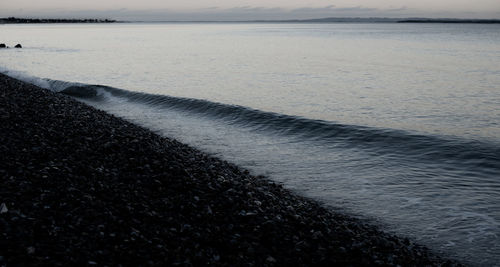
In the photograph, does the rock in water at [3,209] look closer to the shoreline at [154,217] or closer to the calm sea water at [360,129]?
the shoreline at [154,217]

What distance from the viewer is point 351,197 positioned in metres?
12.3

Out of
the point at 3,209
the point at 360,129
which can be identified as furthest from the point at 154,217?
the point at 360,129

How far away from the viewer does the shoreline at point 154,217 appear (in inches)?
261

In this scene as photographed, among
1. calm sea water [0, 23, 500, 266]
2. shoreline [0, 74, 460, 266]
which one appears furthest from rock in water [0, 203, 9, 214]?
calm sea water [0, 23, 500, 266]

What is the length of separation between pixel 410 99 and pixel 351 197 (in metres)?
20.7

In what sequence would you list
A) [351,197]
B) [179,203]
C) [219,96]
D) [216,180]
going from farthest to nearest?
[219,96] → [351,197] → [216,180] → [179,203]

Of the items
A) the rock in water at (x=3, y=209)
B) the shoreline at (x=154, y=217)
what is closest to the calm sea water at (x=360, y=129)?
the shoreline at (x=154, y=217)

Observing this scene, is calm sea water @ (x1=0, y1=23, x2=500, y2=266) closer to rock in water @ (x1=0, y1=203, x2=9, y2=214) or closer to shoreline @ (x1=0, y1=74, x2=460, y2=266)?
shoreline @ (x1=0, y1=74, x2=460, y2=266)

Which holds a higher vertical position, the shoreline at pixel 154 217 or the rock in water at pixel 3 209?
the rock in water at pixel 3 209

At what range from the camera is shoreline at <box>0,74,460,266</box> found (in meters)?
6.62

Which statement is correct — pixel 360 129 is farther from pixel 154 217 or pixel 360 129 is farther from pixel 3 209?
pixel 3 209

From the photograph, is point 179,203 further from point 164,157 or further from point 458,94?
point 458,94

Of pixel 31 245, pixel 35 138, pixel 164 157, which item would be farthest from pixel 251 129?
→ pixel 31 245

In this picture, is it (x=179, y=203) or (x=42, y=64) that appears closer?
(x=179, y=203)
